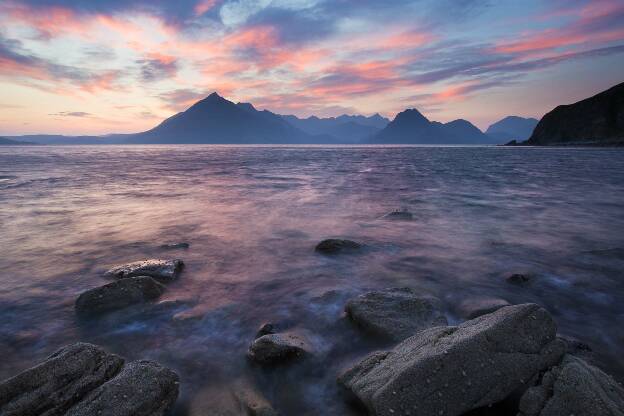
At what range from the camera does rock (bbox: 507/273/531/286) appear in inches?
317

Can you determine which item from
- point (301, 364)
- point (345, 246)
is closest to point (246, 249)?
point (345, 246)

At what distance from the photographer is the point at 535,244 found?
11180 millimetres

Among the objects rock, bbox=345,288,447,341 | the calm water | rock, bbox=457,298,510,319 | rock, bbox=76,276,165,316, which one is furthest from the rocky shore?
rock, bbox=76,276,165,316

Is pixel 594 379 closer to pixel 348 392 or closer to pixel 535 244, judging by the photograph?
pixel 348 392

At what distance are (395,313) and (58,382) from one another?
4907 millimetres

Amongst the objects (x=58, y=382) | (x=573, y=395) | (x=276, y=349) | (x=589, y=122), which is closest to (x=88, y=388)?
(x=58, y=382)

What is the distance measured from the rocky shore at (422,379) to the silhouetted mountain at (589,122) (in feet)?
424

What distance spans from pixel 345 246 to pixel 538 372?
6871 millimetres

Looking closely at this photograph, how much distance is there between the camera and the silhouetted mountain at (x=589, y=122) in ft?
380

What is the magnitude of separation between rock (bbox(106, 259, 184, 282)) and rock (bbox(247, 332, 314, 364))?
3817 mm

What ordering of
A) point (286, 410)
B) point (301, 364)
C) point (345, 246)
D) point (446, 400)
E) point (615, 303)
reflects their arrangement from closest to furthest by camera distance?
point (446, 400), point (286, 410), point (301, 364), point (615, 303), point (345, 246)

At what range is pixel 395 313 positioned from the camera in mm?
6215

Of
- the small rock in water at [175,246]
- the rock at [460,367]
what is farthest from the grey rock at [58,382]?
the small rock in water at [175,246]

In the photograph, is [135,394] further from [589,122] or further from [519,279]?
[589,122]
